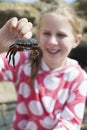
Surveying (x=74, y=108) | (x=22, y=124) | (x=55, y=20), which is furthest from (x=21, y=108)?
(x=55, y=20)

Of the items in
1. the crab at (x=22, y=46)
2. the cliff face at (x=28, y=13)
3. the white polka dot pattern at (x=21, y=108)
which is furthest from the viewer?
the cliff face at (x=28, y=13)

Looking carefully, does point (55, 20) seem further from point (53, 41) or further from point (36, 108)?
point (36, 108)

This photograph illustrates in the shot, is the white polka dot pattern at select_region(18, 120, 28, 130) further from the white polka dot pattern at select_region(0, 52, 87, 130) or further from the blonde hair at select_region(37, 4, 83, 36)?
the blonde hair at select_region(37, 4, 83, 36)

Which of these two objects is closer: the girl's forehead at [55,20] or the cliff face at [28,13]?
the girl's forehead at [55,20]

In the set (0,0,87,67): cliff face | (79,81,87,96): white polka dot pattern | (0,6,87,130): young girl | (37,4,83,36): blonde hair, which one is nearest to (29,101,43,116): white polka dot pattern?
(0,6,87,130): young girl

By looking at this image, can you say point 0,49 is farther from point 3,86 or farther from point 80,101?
point 3,86

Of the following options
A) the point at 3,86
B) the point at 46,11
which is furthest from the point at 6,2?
the point at 46,11

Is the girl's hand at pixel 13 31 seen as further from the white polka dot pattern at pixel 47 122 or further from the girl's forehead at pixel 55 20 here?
the white polka dot pattern at pixel 47 122

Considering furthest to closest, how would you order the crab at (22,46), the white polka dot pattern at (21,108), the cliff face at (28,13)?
1. the cliff face at (28,13)
2. the white polka dot pattern at (21,108)
3. the crab at (22,46)

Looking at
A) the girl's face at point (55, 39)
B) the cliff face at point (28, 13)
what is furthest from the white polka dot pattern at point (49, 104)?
the cliff face at point (28, 13)
